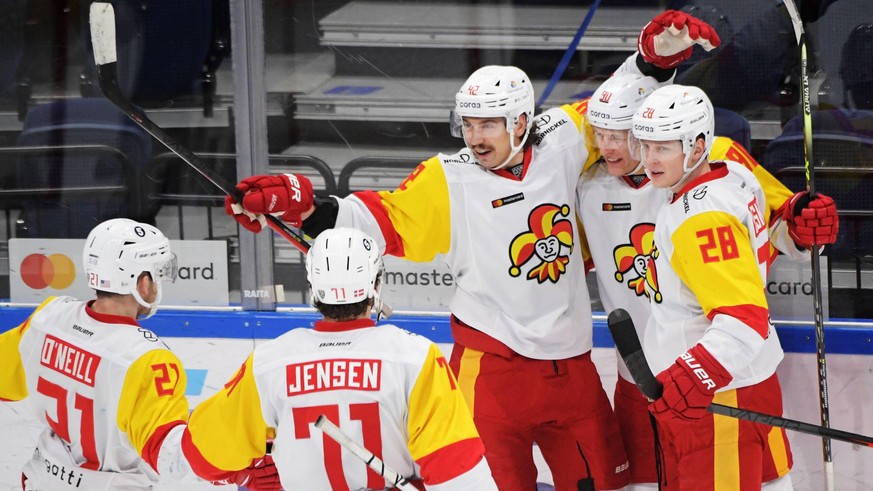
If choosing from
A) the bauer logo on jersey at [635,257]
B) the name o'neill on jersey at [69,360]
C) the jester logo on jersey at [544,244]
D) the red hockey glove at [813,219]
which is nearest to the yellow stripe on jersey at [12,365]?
the name o'neill on jersey at [69,360]

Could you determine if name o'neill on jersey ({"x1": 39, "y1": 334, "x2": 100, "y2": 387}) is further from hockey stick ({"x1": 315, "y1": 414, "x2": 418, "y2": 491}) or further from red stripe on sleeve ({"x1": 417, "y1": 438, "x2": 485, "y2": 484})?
red stripe on sleeve ({"x1": 417, "y1": 438, "x2": 485, "y2": 484})

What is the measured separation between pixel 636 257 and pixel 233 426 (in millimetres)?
1307

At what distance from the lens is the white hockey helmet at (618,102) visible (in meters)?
3.32

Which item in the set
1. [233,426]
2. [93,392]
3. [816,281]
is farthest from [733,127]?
[93,392]

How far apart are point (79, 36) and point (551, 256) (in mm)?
1914

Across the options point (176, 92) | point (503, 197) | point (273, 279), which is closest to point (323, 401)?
point (503, 197)

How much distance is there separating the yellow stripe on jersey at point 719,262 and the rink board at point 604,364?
97cm

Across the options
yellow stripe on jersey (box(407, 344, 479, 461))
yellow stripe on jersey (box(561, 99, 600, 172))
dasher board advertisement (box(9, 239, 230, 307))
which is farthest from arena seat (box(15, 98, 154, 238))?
yellow stripe on jersey (box(407, 344, 479, 461))

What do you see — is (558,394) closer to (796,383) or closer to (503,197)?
(503,197)

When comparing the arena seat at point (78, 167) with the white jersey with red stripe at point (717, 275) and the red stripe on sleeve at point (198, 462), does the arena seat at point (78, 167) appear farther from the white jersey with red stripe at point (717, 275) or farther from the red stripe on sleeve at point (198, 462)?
the white jersey with red stripe at point (717, 275)

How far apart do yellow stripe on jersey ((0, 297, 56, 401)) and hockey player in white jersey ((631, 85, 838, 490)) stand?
1590 mm

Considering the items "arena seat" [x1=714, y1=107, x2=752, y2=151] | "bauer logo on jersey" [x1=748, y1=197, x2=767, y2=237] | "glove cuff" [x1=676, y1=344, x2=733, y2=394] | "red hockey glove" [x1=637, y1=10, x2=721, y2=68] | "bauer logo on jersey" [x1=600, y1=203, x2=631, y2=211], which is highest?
"red hockey glove" [x1=637, y1=10, x2=721, y2=68]

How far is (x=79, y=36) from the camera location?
14.0ft

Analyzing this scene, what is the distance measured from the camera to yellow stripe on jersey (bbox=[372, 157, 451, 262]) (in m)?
3.46
